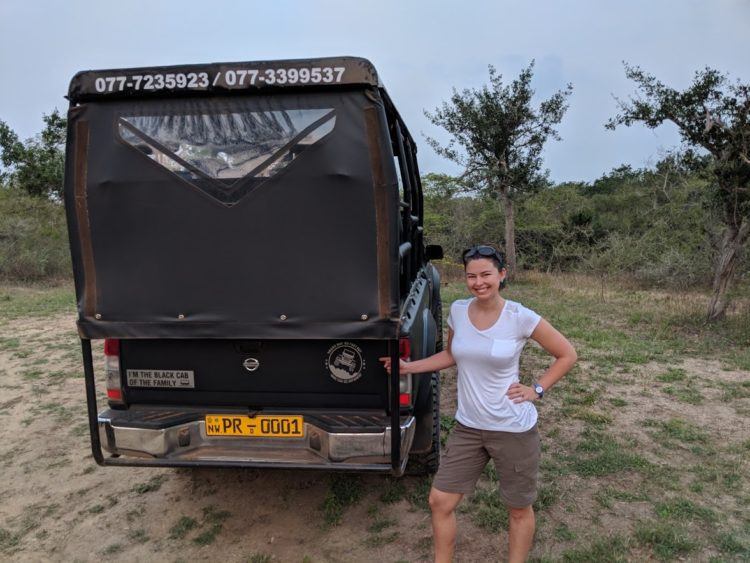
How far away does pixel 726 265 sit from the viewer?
7.75 metres

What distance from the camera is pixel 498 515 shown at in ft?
10.1

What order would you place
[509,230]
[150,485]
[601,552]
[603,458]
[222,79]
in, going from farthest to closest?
[509,230] → [603,458] → [150,485] → [601,552] → [222,79]

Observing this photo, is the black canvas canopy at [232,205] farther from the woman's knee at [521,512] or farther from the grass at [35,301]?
the grass at [35,301]

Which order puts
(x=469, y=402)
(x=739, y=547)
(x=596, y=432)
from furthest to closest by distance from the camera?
(x=596, y=432), (x=739, y=547), (x=469, y=402)

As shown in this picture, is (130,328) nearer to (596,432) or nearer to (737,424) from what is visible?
(596,432)

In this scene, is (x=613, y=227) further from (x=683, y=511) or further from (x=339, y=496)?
(x=339, y=496)

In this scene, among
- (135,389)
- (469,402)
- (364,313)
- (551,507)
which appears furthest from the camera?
(551,507)

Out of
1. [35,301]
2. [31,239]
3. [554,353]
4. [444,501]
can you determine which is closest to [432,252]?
[554,353]

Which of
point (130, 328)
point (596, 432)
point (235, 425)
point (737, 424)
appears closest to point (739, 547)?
point (596, 432)

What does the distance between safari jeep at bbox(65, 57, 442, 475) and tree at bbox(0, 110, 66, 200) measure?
48.7 ft

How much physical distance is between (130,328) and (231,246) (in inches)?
25.5

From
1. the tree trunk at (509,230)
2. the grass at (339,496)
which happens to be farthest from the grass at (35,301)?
the tree trunk at (509,230)

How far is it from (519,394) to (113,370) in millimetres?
2138

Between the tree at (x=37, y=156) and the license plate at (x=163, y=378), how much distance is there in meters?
14.8
